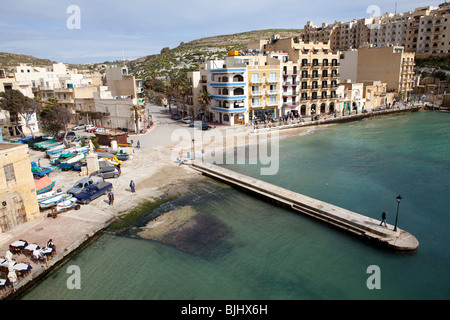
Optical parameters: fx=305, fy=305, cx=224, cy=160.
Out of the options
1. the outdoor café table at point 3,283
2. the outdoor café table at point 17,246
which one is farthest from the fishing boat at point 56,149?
the outdoor café table at point 3,283

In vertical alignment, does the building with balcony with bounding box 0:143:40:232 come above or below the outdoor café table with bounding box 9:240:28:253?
above

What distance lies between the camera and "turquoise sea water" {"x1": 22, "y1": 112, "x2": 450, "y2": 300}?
1716cm

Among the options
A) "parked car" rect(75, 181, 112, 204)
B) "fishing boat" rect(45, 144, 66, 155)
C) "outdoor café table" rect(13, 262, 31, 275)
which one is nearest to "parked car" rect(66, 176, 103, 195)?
"parked car" rect(75, 181, 112, 204)

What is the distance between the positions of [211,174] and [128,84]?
39.0 m

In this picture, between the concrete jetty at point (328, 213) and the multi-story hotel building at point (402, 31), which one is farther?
the multi-story hotel building at point (402, 31)

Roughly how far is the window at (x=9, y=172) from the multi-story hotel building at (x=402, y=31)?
103599 millimetres

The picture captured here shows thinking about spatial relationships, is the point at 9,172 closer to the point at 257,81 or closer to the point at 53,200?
the point at 53,200

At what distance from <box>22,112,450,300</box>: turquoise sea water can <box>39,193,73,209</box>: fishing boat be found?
657cm

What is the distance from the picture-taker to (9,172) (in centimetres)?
2192

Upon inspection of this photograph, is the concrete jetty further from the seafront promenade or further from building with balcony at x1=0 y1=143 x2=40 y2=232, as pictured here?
building with balcony at x1=0 y1=143 x2=40 y2=232

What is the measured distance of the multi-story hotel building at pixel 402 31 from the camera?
108 meters

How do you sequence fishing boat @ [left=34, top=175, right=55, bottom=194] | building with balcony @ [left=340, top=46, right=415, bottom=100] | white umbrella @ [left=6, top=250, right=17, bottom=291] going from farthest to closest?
building with balcony @ [left=340, top=46, right=415, bottom=100] → fishing boat @ [left=34, top=175, right=55, bottom=194] → white umbrella @ [left=6, top=250, right=17, bottom=291]

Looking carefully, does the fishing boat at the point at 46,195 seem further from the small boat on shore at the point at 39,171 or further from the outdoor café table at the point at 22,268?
the outdoor café table at the point at 22,268

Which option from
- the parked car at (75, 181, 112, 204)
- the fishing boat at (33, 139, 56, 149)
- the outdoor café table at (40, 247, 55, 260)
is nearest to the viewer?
the outdoor café table at (40, 247, 55, 260)
